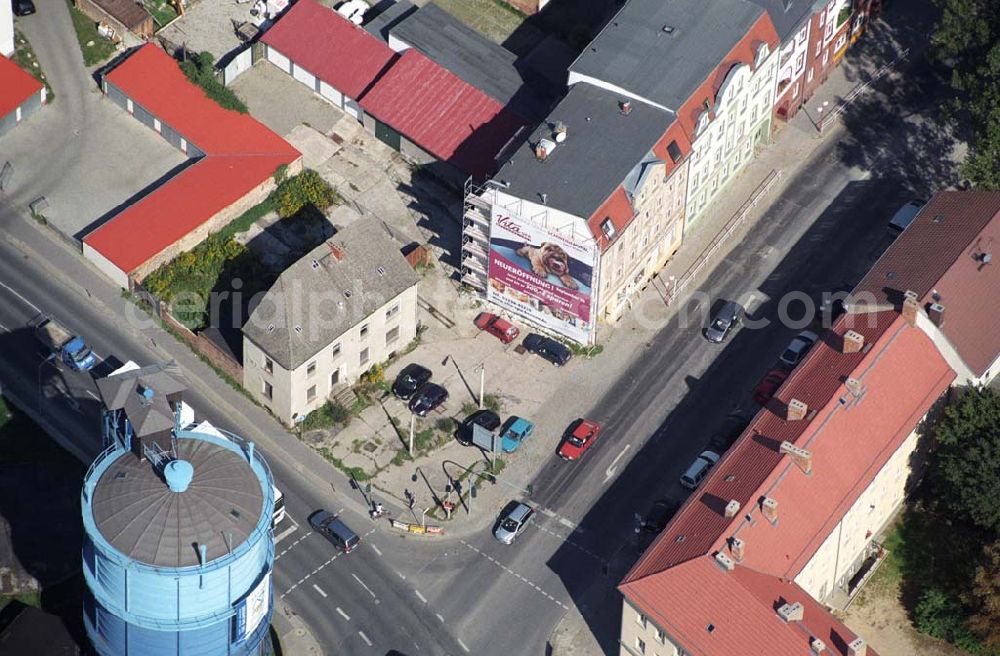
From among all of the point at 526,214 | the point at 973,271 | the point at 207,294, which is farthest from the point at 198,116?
the point at 973,271

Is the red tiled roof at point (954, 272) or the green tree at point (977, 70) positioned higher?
the green tree at point (977, 70)

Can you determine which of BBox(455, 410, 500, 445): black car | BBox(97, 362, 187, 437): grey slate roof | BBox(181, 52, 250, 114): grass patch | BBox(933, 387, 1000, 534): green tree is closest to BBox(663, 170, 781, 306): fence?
BBox(455, 410, 500, 445): black car

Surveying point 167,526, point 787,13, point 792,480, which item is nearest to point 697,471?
point 792,480

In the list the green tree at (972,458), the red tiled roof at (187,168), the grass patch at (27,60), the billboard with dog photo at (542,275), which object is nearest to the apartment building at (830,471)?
the green tree at (972,458)

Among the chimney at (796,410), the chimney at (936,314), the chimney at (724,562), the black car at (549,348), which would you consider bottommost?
the chimney at (724,562)

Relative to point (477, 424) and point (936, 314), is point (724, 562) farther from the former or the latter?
point (936, 314)

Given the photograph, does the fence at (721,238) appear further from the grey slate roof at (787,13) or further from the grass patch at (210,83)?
the grass patch at (210,83)

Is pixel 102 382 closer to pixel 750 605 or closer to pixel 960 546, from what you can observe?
pixel 750 605
